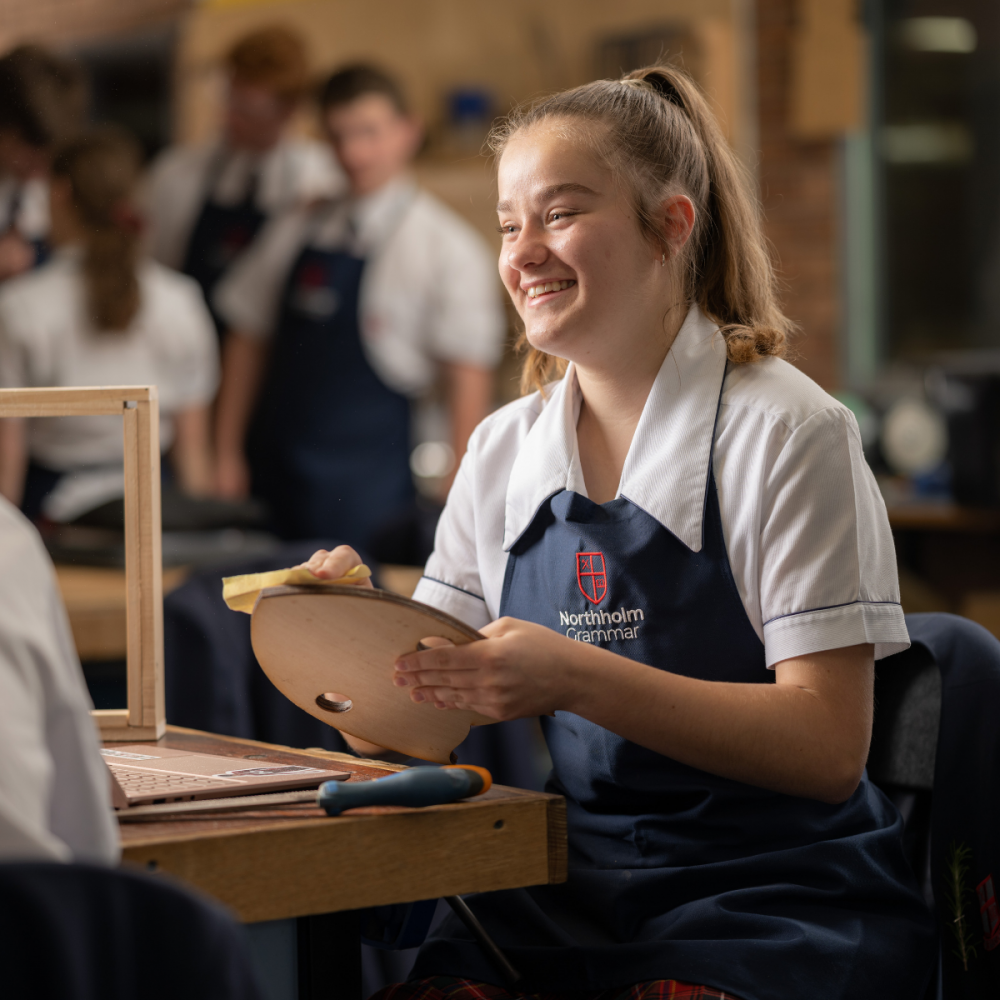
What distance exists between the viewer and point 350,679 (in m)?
1.09

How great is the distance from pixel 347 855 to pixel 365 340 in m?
3.23

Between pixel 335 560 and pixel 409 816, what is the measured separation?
253 mm

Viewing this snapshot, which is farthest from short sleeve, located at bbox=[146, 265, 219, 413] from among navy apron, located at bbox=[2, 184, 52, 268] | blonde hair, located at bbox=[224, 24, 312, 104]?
blonde hair, located at bbox=[224, 24, 312, 104]

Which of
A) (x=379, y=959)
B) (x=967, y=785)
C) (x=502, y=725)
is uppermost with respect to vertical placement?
(x=967, y=785)

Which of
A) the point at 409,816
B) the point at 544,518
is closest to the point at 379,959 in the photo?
the point at 544,518

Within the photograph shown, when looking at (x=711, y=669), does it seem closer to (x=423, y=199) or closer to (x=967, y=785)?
(x=967, y=785)

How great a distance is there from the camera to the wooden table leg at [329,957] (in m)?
0.98

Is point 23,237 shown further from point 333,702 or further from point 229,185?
point 333,702

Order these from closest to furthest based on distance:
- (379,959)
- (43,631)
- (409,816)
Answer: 1. (43,631)
2. (409,816)
3. (379,959)

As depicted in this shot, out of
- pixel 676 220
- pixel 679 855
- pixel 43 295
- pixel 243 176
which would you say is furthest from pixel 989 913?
pixel 243 176

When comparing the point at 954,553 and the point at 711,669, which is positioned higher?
the point at 711,669

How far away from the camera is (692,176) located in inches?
48.9

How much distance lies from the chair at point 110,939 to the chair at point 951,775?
0.73 m

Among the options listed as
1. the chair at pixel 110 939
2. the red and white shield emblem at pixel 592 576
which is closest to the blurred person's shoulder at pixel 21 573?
the chair at pixel 110 939
